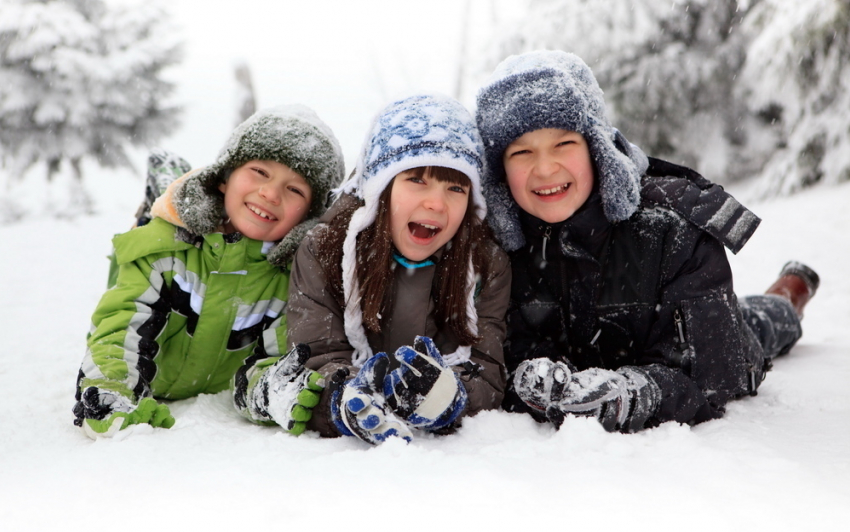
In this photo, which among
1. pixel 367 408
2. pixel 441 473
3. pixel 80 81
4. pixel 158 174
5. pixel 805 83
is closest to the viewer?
pixel 441 473

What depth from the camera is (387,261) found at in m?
2.23

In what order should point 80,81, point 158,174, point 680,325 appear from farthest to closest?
point 80,81 < point 158,174 < point 680,325

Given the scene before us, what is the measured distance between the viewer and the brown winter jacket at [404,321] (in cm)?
217

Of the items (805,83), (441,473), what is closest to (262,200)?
(441,473)

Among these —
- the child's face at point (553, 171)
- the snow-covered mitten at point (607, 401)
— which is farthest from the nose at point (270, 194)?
the snow-covered mitten at point (607, 401)

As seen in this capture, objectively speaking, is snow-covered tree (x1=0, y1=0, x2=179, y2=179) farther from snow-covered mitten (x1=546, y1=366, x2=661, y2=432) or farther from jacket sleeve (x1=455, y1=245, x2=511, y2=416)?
snow-covered mitten (x1=546, y1=366, x2=661, y2=432)

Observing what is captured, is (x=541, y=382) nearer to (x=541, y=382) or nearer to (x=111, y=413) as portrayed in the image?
(x=541, y=382)

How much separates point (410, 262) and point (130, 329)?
106 centimetres

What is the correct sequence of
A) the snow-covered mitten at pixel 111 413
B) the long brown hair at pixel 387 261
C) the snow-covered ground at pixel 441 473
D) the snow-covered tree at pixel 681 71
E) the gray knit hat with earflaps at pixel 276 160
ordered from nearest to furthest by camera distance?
the snow-covered ground at pixel 441 473, the snow-covered mitten at pixel 111 413, the long brown hair at pixel 387 261, the gray knit hat with earflaps at pixel 276 160, the snow-covered tree at pixel 681 71

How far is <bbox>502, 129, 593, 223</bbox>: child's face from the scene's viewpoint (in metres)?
2.31

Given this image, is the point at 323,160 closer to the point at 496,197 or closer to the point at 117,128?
the point at 496,197

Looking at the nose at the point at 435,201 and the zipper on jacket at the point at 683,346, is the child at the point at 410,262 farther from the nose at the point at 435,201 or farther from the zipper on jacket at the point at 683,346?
the zipper on jacket at the point at 683,346

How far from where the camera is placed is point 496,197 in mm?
2463

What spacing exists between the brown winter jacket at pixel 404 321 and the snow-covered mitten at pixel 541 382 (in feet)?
0.53
